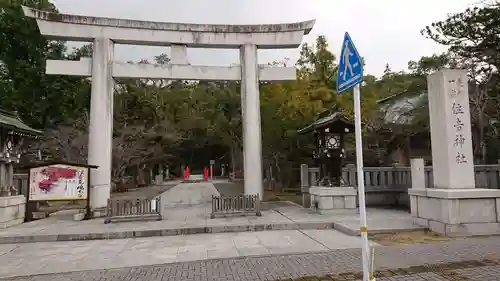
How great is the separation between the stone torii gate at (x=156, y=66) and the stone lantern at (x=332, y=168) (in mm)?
2650

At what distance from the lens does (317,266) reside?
19.3 ft

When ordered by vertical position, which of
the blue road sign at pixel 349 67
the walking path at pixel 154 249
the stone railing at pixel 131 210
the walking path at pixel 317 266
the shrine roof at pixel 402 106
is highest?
the shrine roof at pixel 402 106

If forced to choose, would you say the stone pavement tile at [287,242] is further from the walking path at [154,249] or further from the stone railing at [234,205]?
the stone railing at [234,205]

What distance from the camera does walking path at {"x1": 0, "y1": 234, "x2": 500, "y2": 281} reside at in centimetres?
537

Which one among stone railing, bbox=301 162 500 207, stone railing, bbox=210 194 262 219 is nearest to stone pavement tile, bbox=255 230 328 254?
stone railing, bbox=210 194 262 219

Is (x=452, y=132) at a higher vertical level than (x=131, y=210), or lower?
higher

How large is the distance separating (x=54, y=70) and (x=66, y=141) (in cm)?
1005

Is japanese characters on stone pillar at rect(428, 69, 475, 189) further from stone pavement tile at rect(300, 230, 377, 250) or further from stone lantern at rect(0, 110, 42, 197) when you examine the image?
stone lantern at rect(0, 110, 42, 197)

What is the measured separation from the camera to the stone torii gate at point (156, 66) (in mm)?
12906

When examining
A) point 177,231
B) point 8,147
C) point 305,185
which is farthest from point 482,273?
point 8,147

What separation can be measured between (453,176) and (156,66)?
11.2 meters

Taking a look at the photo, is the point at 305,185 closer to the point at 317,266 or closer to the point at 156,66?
the point at 156,66

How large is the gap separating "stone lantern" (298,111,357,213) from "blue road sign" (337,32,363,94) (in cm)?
807

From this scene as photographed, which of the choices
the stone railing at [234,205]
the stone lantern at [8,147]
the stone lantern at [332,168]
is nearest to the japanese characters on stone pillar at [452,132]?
the stone lantern at [332,168]
